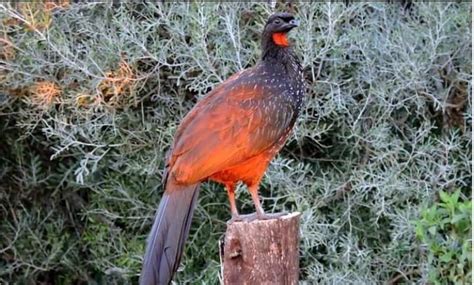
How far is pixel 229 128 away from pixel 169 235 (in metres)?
0.44

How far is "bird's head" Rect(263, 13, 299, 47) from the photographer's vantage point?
3.64m

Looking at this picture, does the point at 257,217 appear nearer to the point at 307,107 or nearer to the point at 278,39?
the point at 278,39

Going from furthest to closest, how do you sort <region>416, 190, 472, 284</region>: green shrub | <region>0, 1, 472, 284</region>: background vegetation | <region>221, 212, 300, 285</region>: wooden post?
<region>0, 1, 472, 284</region>: background vegetation → <region>416, 190, 472, 284</region>: green shrub → <region>221, 212, 300, 285</region>: wooden post

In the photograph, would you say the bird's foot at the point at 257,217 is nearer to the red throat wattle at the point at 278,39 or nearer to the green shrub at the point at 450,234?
the red throat wattle at the point at 278,39

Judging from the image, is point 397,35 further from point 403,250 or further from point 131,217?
point 131,217

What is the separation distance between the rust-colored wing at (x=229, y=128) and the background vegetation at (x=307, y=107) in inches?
41.4

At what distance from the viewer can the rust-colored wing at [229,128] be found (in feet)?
11.1

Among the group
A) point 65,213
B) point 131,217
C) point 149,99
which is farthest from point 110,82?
point 65,213

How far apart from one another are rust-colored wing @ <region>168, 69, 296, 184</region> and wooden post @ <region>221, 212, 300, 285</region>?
0.24 m

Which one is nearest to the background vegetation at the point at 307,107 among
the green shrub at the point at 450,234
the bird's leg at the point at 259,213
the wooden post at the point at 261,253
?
the green shrub at the point at 450,234

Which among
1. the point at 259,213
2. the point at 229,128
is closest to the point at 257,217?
the point at 259,213

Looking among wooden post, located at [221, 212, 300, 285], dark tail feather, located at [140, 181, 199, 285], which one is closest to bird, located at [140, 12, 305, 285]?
dark tail feather, located at [140, 181, 199, 285]

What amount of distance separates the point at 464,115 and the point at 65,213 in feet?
7.26

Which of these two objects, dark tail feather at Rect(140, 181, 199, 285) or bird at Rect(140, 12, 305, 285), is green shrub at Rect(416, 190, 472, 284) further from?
dark tail feather at Rect(140, 181, 199, 285)
